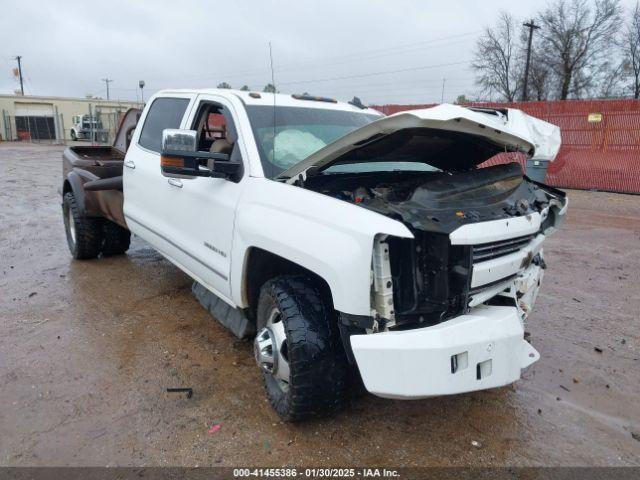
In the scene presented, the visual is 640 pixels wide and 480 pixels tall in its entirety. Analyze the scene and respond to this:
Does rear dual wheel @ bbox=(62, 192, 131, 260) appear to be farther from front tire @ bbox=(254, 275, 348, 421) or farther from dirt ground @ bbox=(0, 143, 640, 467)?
front tire @ bbox=(254, 275, 348, 421)

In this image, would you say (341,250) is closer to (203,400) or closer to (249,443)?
(249,443)

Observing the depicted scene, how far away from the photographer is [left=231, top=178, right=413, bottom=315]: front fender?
227cm

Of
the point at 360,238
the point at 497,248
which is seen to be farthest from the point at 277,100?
the point at 497,248

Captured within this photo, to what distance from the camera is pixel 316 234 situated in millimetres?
2496

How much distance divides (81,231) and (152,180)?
2.03 metres

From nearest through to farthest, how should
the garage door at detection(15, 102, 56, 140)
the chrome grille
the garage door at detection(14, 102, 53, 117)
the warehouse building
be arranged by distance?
the chrome grille, the warehouse building, the garage door at detection(15, 102, 56, 140), the garage door at detection(14, 102, 53, 117)

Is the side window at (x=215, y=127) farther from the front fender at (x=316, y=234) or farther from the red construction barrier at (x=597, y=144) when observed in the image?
the red construction barrier at (x=597, y=144)

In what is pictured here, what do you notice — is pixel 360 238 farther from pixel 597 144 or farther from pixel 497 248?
pixel 597 144

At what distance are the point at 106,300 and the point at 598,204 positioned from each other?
1039 cm

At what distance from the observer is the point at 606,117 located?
12.7m

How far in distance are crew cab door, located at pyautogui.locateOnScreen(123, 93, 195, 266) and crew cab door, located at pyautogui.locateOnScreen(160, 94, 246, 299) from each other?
0.13m

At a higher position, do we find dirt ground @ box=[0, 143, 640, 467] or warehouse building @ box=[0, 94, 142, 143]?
warehouse building @ box=[0, 94, 142, 143]

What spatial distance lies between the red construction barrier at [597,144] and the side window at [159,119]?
425 inches

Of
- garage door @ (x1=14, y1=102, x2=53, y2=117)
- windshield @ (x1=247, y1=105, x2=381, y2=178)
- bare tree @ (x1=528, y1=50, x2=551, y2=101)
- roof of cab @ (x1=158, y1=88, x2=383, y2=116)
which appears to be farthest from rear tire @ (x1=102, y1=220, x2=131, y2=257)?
garage door @ (x1=14, y1=102, x2=53, y2=117)
